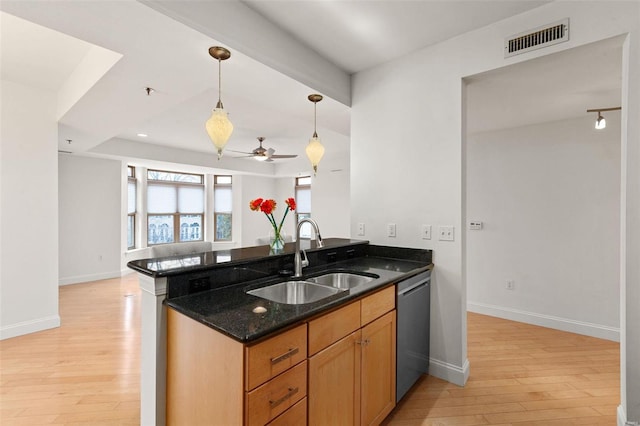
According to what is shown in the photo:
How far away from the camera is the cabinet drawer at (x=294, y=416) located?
47.3 inches

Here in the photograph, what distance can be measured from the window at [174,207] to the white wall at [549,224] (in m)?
6.72

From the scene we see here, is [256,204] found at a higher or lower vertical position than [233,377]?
higher

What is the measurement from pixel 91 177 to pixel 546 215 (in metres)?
7.52

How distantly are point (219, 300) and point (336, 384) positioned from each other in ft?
2.38

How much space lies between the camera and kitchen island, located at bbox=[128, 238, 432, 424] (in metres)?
1.25

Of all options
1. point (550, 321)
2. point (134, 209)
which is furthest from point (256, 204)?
point (134, 209)

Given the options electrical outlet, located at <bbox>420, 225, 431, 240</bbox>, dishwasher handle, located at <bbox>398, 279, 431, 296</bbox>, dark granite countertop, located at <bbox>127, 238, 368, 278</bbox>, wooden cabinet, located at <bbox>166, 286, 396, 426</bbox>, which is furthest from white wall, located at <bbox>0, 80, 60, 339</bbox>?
electrical outlet, located at <bbox>420, 225, 431, 240</bbox>

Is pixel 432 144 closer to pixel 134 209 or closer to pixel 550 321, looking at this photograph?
pixel 550 321

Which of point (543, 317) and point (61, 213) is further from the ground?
point (61, 213)

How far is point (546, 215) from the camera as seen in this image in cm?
363

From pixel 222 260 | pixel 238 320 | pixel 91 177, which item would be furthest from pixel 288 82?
pixel 91 177

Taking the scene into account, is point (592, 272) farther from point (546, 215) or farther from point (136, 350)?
point (136, 350)

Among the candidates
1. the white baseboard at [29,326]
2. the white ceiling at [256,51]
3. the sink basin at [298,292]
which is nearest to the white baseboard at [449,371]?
the sink basin at [298,292]

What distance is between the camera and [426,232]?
2551mm
